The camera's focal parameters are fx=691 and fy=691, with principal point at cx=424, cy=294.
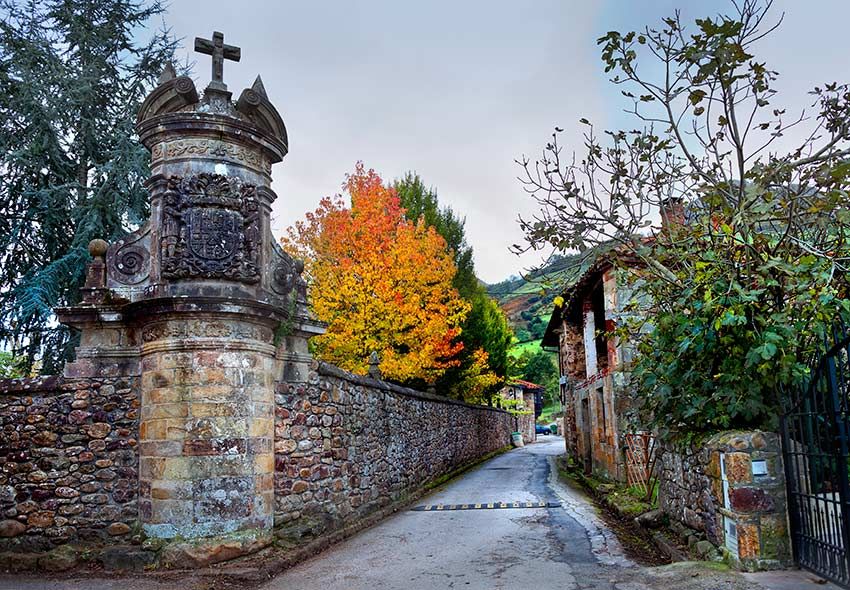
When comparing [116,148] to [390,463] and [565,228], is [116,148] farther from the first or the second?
[565,228]

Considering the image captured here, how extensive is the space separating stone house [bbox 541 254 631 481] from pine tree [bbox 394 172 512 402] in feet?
9.20

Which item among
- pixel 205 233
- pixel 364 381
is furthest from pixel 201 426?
pixel 364 381

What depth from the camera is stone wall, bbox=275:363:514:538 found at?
347 inches

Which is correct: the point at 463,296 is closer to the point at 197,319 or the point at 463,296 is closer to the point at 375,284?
the point at 375,284

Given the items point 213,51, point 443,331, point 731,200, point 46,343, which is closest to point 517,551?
point 731,200

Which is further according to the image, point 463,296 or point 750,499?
point 463,296

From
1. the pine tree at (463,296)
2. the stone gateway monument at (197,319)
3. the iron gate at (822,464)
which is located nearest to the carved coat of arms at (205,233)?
the stone gateway monument at (197,319)

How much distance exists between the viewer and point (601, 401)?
57.3 feet

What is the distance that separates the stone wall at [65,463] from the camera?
303 inches

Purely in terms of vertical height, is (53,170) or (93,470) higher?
(53,170)

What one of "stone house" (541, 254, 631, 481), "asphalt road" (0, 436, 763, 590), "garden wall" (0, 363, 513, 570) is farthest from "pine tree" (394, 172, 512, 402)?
"garden wall" (0, 363, 513, 570)

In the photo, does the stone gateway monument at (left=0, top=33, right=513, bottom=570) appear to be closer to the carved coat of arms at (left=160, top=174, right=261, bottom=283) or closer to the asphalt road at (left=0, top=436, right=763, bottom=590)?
the carved coat of arms at (left=160, top=174, right=261, bottom=283)

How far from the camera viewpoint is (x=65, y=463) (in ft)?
25.6

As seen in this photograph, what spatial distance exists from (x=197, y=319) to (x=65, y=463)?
85.9 inches
